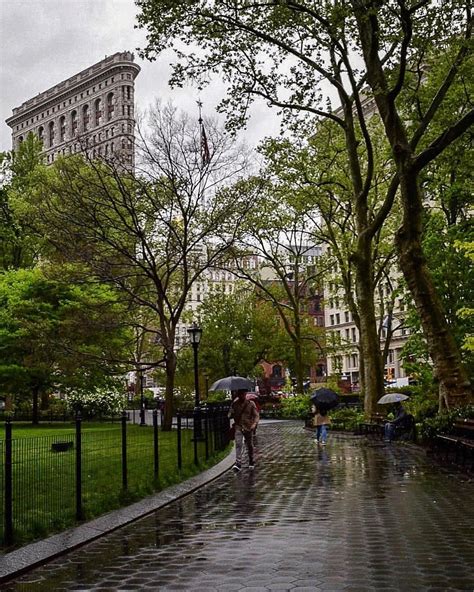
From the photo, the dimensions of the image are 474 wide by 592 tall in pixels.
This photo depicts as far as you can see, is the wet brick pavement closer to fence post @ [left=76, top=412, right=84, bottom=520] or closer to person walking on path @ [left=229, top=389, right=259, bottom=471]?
fence post @ [left=76, top=412, right=84, bottom=520]

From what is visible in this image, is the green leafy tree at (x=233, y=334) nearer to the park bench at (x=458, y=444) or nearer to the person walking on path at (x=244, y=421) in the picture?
the park bench at (x=458, y=444)

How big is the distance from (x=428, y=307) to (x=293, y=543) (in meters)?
15.3

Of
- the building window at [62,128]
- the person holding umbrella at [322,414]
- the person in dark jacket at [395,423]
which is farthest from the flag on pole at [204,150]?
the building window at [62,128]

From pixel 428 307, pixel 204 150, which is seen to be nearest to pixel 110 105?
pixel 204 150

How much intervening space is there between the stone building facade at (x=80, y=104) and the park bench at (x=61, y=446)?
106970 millimetres

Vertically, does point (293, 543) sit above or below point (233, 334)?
below

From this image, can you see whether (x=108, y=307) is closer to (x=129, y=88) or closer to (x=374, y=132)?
(x=374, y=132)

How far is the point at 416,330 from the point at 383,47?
16332 millimetres

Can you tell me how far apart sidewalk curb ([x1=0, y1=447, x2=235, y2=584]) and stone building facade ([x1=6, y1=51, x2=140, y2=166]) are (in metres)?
105

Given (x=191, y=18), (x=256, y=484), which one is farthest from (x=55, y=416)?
(x=256, y=484)

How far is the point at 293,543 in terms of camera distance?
869 cm

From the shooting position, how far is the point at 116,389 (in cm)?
4562

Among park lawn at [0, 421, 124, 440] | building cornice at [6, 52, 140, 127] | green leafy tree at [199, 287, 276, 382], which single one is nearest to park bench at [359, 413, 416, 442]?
park lawn at [0, 421, 124, 440]

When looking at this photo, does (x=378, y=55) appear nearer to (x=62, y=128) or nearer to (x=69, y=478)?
(x=69, y=478)
